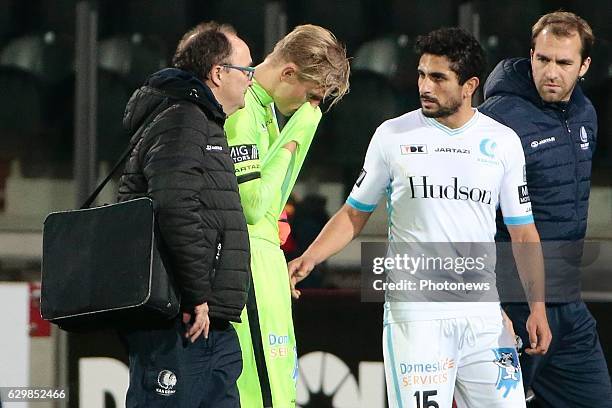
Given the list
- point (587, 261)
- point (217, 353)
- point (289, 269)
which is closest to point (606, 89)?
point (587, 261)

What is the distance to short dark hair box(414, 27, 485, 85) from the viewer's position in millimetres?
4695

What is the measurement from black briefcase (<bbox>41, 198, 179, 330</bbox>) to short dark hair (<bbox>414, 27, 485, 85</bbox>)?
1392 mm

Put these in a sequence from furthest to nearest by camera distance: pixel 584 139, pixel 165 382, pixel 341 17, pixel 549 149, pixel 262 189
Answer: pixel 341 17 < pixel 584 139 < pixel 549 149 < pixel 262 189 < pixel 165 382

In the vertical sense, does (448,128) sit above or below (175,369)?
above

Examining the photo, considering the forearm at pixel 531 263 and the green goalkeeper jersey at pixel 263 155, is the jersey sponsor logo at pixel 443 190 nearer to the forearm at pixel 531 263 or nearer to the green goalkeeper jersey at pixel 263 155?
the forearm at pixel 531 263

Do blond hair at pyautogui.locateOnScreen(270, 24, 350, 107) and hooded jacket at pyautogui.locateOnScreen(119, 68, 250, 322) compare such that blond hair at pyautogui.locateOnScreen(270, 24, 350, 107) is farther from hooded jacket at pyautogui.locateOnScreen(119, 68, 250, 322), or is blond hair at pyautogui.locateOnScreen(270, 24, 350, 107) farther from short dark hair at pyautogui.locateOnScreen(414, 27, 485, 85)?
hooded jacket at pyautogui.locateOnScreen(119, 68, 250, 322)

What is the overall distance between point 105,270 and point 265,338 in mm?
1022

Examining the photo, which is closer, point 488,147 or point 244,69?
point 244,69

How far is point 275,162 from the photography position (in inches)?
185

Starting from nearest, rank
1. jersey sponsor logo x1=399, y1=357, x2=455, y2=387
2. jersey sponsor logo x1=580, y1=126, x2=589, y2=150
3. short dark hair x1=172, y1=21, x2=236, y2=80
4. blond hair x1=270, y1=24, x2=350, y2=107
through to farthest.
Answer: short dark hair x1=172, y1=21, x2=236, y2=80
jersey sponsor logo x1=399, y1=357, x2=455, y2=387
blond hair x1=270, y1=24, x2=350, y2=107
jersey sponsor logo x1=580, y1=126, x2=589, y2=150

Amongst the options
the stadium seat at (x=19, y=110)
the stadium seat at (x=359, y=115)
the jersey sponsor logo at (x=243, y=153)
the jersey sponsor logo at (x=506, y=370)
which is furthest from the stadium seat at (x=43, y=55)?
the jersey sponsor logo at (x=506, y=370)

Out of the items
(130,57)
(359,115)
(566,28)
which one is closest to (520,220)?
(566,28)

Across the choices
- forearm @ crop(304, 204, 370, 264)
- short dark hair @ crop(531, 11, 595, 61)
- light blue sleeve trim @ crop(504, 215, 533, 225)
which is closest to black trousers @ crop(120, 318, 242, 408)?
forearm @ crop(304, 204, 370, 264)

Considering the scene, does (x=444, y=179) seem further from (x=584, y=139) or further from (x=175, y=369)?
(x=175, y=369)
